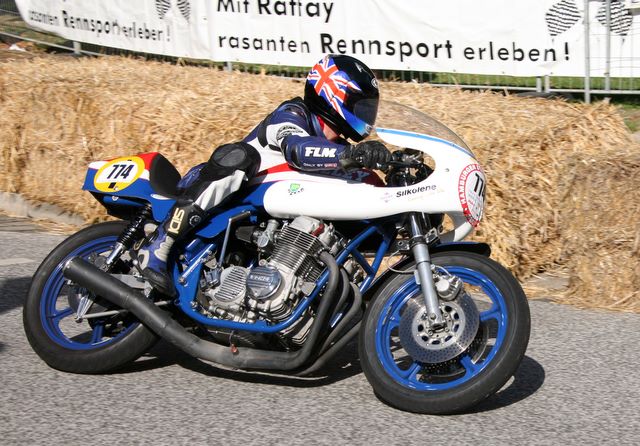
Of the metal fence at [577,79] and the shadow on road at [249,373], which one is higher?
the shadow on road at [249,373]

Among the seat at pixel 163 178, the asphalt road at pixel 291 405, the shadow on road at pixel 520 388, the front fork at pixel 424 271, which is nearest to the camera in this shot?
the asphalt road at pixel 291 405

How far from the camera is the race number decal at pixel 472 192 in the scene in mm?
4711

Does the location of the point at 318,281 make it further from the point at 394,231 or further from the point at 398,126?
the point at 398,126

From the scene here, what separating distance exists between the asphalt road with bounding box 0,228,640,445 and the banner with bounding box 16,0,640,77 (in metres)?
5.14

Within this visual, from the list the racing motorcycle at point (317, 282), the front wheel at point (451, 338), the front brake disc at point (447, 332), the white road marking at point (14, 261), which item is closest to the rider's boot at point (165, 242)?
the racing motorcycle at point (317, 282)

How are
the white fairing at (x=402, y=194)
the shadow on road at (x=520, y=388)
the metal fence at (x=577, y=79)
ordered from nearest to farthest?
the white fairing at (x=402, y=194)
the shadow on road at (x=520, y=388)
the metal fence at (x=577, y=79)

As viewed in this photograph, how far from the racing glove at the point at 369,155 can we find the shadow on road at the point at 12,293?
2.72 m

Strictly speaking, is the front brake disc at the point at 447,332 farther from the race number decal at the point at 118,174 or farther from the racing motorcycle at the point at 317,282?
the race number decal at the point at 118,174

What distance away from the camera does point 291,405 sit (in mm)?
4867

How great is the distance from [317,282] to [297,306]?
0.50ft

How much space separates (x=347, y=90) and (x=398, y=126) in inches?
13.4

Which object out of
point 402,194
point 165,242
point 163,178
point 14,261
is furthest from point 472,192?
point 14,261

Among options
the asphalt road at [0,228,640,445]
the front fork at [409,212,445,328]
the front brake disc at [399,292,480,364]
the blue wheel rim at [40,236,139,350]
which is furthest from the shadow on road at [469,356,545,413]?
the blue wheel rim at [40,236,139,350]

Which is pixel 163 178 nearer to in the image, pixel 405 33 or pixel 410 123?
pixel 410 123
